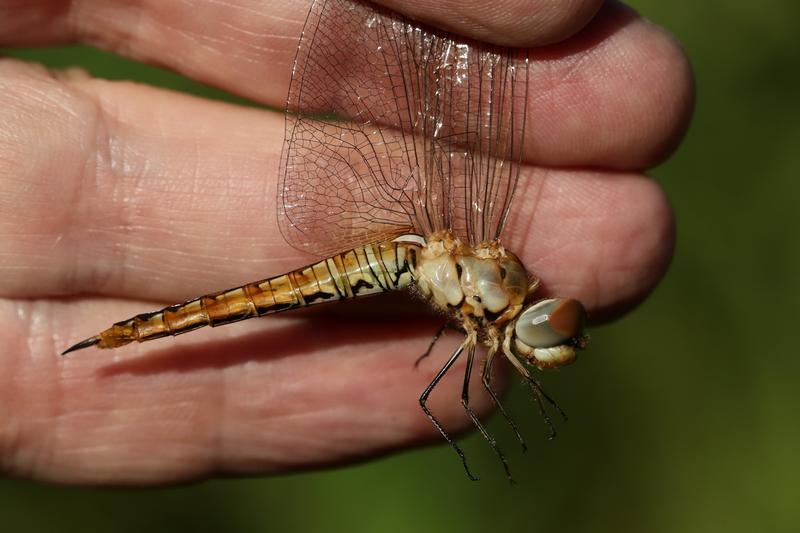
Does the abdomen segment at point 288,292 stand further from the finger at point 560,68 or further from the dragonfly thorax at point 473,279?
the finger at point 560,68

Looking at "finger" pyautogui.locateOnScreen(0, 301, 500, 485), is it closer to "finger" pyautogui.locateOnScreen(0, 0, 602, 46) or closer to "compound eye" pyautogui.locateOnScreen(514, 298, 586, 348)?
"compound eye" pyautogui.locateOnScreen(514, 298, 586, 348)

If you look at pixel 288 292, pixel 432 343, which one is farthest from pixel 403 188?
pixel 432 343

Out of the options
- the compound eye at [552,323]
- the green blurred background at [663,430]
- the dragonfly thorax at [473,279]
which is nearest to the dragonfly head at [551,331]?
the compound eye at [552,323]

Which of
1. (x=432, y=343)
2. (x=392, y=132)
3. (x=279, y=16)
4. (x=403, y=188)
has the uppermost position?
(x=279, y=16)

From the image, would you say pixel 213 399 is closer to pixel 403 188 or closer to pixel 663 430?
pixel 403 188

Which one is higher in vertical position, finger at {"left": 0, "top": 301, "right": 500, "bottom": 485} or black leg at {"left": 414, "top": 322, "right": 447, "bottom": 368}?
black leg at {"left": 414, "top": 322, "right": 447, "bottom": 368}

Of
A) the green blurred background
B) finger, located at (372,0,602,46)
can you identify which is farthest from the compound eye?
the green blurred background

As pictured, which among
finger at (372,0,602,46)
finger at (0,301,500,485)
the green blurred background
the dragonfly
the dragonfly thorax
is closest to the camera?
finger at (372,0,602,46)
